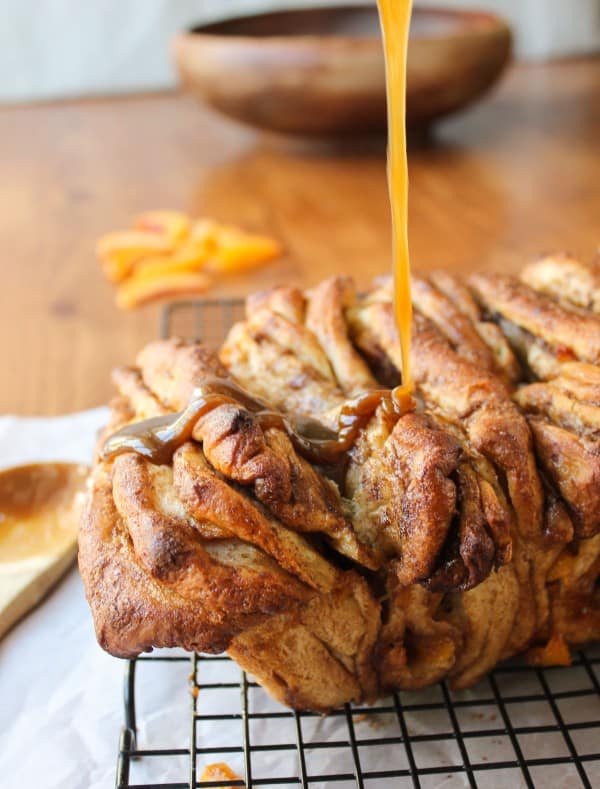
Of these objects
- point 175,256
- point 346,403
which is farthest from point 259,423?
point 175,256

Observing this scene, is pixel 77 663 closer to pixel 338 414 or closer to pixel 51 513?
pixel 51 513

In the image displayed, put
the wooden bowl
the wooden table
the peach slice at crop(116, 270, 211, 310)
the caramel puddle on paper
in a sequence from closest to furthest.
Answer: the caramel puddle on paper
the wooden table
the peach slice at crop(116, 270, 211, 310)
the wooden bowl

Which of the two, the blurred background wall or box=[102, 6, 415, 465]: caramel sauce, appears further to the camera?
the blurred background wall

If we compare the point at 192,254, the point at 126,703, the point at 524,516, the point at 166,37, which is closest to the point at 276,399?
the point at 524,516

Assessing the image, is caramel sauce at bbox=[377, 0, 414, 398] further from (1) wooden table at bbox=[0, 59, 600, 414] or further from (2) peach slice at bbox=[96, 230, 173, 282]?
(2) peach slice at bbox=[96, 230, 173, 282]

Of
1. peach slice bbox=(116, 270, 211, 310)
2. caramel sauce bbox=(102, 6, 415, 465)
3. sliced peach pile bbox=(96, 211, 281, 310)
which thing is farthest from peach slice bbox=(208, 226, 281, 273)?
caramel sauce bbox=(102, 6, 415, 465)

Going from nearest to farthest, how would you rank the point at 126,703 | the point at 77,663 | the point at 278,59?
the point at 126,703 → the point at 77,663 → the point at 278,59
